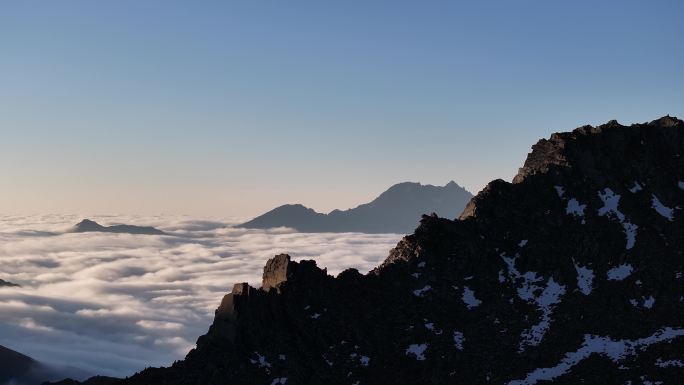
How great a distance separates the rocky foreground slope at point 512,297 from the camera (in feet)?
325

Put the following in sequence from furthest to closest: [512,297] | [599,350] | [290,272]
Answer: [512,297] → [290,272] → [599,350]

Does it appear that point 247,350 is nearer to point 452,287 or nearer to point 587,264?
point 452,287

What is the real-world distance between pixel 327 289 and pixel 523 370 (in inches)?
1299

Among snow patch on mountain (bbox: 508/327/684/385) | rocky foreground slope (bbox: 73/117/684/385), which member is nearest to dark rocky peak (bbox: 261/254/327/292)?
rocky foreground slope (bbox: 73/117/684/385)

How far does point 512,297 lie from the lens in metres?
115

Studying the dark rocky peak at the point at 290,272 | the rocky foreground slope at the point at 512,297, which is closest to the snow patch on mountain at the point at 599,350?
the rocky foreground slope at the point at 512,297

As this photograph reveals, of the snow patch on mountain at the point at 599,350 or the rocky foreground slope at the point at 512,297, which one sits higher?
the rocky foreground slope at the point at 512,297

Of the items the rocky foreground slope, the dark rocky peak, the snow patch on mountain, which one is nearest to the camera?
the snow patch on mountain

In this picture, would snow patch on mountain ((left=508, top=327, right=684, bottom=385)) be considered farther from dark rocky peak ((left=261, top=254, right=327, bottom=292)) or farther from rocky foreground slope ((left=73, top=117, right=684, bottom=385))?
dark rocky peak ((left=261, top=254, right=327, bottom=292))

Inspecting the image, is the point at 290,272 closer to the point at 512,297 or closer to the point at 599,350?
the point at 512,297

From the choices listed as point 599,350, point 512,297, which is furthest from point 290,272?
point 599,350

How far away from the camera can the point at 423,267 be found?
119 m

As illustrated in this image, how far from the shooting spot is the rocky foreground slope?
9900cm

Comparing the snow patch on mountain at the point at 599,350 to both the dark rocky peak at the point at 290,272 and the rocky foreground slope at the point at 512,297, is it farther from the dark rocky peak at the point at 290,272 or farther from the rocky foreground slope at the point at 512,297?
the dark rocky peak at the point at 290,272
